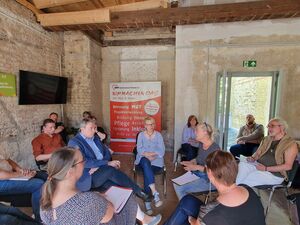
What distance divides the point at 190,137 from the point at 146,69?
2.52 m

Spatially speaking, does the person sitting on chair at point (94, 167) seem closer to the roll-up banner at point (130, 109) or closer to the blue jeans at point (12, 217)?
the blue jeans at point (12, 217)

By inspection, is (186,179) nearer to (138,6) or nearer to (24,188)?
(24,188)

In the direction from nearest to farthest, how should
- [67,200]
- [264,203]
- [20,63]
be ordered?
1. [67,200]
2. [264,203]
3. [20,63]

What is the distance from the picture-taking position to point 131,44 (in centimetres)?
569

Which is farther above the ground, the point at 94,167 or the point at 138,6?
→ the point at 138,6

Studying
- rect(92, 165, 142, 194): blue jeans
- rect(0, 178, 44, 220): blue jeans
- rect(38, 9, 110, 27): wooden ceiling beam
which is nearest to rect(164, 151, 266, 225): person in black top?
rect(92, 165, 142, 194): blue jeans

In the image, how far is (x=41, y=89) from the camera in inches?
156

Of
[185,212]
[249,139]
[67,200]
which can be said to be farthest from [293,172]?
[67,200]

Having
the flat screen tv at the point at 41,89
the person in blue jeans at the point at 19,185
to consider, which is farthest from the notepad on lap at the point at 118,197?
the flat screen tv at the point at 41,89

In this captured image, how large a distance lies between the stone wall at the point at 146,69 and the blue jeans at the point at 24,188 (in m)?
3.87

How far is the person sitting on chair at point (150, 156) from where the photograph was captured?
9.07 feet

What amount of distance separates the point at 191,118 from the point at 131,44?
2.92 m

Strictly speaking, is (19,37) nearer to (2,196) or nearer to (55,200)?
(2,196)

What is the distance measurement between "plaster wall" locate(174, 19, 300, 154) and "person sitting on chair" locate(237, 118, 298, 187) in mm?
1880
